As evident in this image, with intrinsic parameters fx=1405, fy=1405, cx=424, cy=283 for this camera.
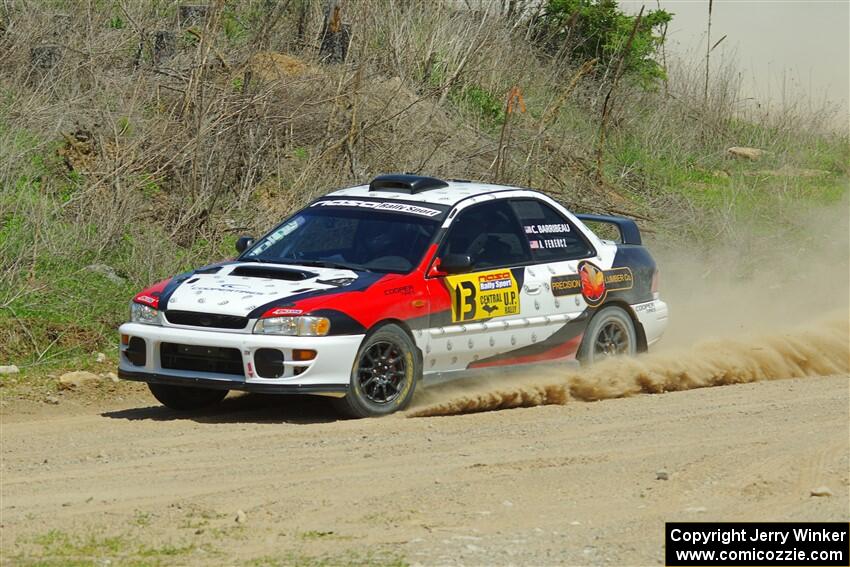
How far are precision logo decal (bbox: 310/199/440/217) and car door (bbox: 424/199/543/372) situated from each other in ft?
0.73

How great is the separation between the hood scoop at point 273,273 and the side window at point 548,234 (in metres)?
1.89

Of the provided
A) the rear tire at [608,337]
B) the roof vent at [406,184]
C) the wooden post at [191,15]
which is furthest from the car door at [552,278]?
the wooden post at [191,15]

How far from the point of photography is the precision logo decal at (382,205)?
A: 1011cm

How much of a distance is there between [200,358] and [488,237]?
8.04 ft

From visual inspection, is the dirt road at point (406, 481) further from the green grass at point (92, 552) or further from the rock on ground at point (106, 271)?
the rock on ground at point (106, 271)

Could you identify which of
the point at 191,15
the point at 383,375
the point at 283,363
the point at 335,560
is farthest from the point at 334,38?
the point at 335,560

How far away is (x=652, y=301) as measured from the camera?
11.5 m

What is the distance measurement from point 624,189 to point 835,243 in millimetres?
3077

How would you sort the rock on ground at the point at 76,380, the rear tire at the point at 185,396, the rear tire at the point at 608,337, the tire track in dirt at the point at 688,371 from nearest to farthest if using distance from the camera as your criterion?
the rear tire at the point at 185,396, the tire track in dirt at the point at 688,371, the rock on ground at the point at 76,380, the rear tire at the point at 608,337

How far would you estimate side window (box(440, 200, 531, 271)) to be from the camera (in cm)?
1005

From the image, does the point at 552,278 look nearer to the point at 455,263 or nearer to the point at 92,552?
the point at 455,263

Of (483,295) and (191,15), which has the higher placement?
(191,15)

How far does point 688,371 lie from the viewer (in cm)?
1114

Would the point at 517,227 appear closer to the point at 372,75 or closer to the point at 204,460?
the point at 204,460
